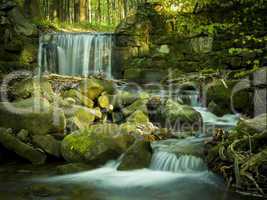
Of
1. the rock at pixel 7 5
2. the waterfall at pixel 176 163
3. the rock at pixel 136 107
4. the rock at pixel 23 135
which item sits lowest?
the waterfall at pixel 176 163

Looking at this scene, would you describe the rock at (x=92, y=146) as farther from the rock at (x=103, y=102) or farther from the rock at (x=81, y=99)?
the rock at (x=103, y=102)

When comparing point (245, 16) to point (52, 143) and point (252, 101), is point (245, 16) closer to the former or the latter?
point (252, 101)

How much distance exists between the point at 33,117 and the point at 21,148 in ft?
2.98

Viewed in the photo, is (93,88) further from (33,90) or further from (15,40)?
(15,40)

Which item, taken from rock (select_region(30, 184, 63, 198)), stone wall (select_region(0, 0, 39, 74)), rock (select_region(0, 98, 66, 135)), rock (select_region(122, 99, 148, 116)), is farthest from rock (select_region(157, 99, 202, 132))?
stone wall (select_region(0, 0, 39, 74))

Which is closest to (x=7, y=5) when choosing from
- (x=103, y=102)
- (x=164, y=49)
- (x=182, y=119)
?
(x=164, y=49)

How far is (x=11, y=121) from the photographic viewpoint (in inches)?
417

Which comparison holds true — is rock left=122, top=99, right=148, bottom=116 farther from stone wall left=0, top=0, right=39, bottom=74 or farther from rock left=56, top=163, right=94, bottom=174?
stone wall left=0, top=0, right=39, bottom=74

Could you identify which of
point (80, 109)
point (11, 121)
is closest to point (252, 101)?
point (80, 109)

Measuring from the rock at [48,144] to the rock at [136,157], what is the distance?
5.98 ft

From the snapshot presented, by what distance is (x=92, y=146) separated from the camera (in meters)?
9.16

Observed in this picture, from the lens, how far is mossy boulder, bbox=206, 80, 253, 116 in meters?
12.2

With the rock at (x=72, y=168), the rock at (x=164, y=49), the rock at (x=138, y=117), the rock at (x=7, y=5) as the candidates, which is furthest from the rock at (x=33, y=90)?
the rock at (x=7, y=5)

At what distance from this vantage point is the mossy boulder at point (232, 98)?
12.2 meters
